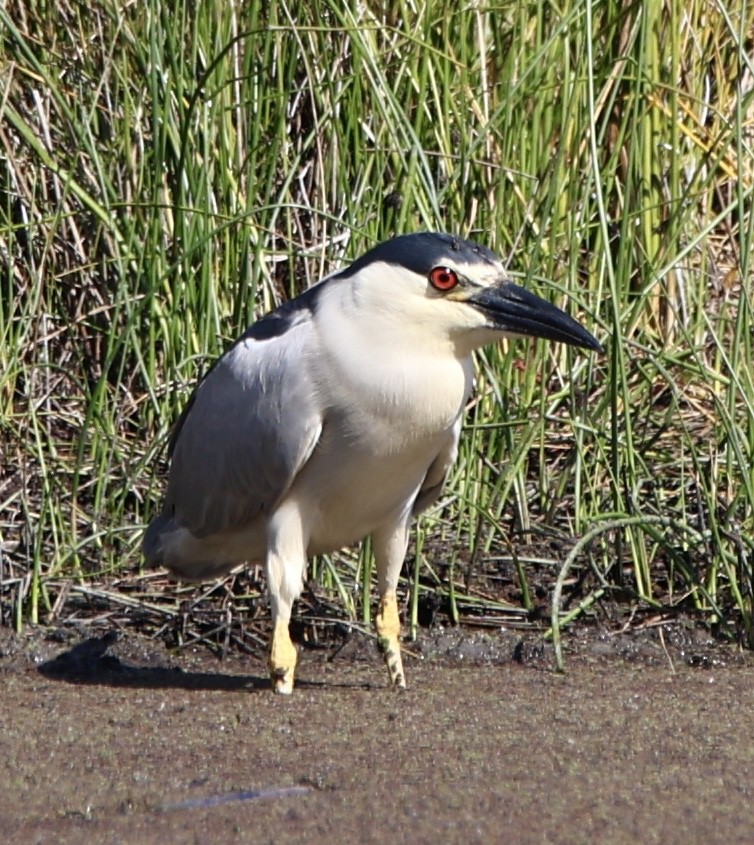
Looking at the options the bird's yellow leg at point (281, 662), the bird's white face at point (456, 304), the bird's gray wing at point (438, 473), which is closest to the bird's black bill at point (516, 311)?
the bird's white face at point (456, 304)

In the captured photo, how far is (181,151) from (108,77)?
61cm

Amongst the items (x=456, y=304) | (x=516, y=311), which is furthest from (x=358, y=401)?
(x=516, y=311)

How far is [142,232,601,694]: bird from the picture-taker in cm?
402

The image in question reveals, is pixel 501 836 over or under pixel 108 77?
under

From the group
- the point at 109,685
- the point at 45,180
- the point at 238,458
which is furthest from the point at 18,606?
the point at 45,180

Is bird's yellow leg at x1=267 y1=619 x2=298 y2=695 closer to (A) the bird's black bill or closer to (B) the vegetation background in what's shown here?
(B) the vegetation background

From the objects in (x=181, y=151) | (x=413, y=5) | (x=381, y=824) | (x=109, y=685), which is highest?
(x=413, y=5)

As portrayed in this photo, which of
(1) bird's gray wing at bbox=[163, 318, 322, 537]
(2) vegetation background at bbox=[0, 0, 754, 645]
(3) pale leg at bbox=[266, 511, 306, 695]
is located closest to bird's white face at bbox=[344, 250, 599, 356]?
(1) bird's gray wing at bbox=[163, 318, 322, 537]

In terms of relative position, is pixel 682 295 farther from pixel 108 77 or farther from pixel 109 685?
pixel 109 685

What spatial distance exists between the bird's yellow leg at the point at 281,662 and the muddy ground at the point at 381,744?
0.06 metres

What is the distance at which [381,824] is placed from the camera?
2797mm

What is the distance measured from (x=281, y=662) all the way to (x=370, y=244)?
151cm

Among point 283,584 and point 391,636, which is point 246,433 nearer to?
point 283,584

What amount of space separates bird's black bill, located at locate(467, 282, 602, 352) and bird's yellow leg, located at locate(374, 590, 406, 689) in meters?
0.84
